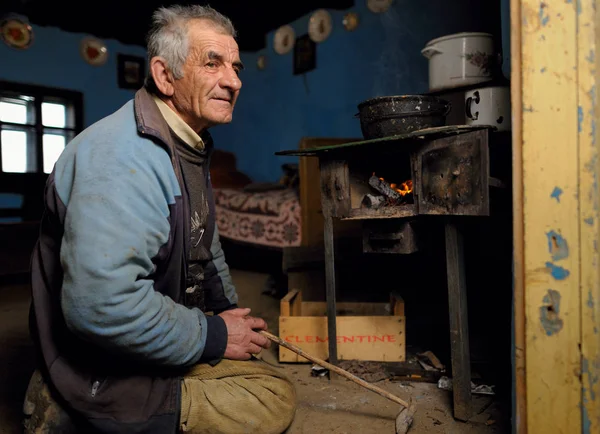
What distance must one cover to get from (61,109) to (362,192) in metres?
5.83

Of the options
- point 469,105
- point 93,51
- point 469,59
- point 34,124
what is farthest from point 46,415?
point 93,51

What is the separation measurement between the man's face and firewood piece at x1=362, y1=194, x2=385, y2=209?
0.97 metres

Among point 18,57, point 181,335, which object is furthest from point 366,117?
point 18,57

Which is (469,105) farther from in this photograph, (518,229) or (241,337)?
(241,337)

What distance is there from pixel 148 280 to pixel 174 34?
977 millimetres

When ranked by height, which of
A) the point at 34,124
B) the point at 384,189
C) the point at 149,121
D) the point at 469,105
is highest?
the point at 34,124

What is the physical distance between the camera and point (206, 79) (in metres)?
1.79

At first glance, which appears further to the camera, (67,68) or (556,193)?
(67,68)

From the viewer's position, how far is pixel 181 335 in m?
1.47

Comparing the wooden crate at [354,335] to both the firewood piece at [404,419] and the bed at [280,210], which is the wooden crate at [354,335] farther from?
the bed at [280,210]

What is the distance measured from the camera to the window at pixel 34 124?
6273 millimetres

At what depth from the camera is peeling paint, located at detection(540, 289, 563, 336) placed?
154cm

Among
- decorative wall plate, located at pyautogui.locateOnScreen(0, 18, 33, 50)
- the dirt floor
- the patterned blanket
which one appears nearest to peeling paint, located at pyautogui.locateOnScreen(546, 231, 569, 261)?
the dirt floor

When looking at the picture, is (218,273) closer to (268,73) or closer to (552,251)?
(552,251)
